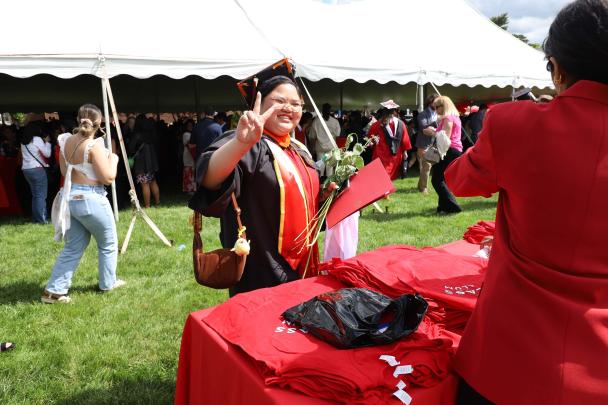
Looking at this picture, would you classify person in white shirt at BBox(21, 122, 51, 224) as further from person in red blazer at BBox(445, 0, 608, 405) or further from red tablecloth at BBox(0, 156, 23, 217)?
person in red blazer at BBox(445, 0, 608, 405)

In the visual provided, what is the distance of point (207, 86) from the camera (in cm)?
1410

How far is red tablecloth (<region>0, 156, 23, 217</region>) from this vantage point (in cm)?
730

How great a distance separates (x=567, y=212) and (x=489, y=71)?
31.7 feet

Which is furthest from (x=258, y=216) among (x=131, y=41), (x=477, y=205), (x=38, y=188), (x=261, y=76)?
(x=477, y=205)

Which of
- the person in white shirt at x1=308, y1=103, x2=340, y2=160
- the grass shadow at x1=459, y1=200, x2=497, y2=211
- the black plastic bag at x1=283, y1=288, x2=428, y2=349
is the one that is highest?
the black plastic bag at x1=283, y1=288, x2=428, y2=349

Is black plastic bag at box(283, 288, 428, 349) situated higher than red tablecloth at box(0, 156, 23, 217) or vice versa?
black plastic bag at box(283, 288, 428, 349)

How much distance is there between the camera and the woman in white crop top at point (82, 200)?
3.80 metres

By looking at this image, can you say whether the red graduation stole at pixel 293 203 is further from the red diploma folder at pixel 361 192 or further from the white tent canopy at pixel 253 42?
the white tent canopy at pixel 253 42

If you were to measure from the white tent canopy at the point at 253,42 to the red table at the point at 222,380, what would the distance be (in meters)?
5.27

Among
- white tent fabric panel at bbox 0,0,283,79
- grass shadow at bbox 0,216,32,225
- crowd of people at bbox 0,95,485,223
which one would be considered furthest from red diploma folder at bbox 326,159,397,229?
grass shadow at bbox 0,216,32,225

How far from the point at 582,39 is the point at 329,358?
0.97 m

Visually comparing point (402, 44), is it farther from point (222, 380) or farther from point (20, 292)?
point (222, 380)

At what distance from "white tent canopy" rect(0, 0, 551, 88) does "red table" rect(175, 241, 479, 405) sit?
5272 mm

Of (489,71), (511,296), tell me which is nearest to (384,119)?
(489,71)
